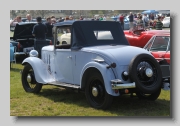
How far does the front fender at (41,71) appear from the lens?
7.65 metres

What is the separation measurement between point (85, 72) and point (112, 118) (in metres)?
1.13

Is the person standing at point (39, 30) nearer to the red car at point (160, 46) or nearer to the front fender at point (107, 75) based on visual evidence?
the red car at point (160, 46)

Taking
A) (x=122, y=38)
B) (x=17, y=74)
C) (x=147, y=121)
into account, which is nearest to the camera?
(x=147, y=121)

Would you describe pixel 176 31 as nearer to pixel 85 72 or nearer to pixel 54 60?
pixel 85 72

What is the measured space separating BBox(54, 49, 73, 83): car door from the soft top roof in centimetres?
30

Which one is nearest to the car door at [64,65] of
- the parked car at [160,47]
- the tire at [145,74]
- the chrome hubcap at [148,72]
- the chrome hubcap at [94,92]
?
the chrome hubcap at [94,92]

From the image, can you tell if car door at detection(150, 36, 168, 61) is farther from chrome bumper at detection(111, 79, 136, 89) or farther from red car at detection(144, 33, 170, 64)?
chrome bumper at detection(111, 79, 136, 89)

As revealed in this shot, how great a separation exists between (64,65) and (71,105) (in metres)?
0.96

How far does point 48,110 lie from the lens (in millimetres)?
6539

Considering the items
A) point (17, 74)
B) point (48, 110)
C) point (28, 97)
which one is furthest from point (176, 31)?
point (17, 74)

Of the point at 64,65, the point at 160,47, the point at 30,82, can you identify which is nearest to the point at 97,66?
the point at 64,65

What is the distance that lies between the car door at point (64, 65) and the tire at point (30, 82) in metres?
0.73

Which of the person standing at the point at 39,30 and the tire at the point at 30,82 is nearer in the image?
the tire at the point at 30,82

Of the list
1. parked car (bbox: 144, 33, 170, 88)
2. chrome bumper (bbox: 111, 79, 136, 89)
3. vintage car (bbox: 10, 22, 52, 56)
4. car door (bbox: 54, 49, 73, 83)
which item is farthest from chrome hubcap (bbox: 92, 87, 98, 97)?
vintage car (bbox: 10, 22, 52, 56)
